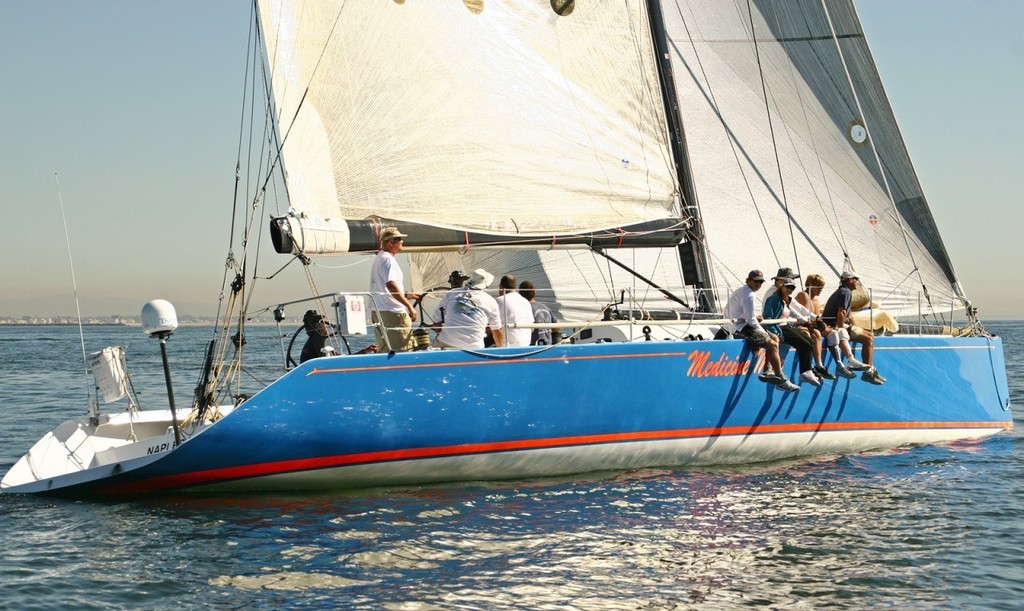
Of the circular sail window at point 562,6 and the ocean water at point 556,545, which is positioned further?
the circular sail window at point 562,6

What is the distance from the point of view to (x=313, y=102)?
9.99 m

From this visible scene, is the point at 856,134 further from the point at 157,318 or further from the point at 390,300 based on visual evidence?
the point at 157,318

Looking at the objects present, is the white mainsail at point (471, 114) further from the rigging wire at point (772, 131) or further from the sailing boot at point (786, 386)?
the sailing boot at point (786, 386)

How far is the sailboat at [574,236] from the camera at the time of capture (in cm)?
895

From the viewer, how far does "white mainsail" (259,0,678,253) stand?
32.7ft

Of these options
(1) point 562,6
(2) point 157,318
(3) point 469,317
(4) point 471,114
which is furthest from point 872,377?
(2) point 157,318

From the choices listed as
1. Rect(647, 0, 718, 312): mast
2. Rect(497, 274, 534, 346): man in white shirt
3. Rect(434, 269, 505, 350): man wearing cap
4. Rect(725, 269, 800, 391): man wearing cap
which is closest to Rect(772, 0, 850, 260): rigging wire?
Rect(647, 0, 718, 312): mast

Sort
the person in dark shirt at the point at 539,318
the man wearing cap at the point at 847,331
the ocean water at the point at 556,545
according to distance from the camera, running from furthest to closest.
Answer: the man wearing cap at the point at 847,331 < the person in dark shirt at the point at 539,318 < the ocean water at the point at 556,545

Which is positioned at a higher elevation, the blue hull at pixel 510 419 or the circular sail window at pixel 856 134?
the circular sail window at pixel 856 134

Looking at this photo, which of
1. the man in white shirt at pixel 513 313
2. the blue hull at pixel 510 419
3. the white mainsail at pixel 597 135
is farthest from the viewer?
the white mainsail at pixel 597 135

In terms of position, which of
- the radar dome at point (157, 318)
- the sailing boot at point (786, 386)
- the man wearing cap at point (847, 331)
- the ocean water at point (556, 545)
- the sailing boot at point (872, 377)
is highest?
the radar dome at point (157, 318)

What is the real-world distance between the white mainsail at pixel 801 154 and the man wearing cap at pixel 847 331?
5.69ft

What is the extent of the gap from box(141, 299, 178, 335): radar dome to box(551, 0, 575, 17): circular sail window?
530cm

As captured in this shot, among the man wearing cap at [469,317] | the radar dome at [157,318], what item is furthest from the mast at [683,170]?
the radar dome at [157,318]
